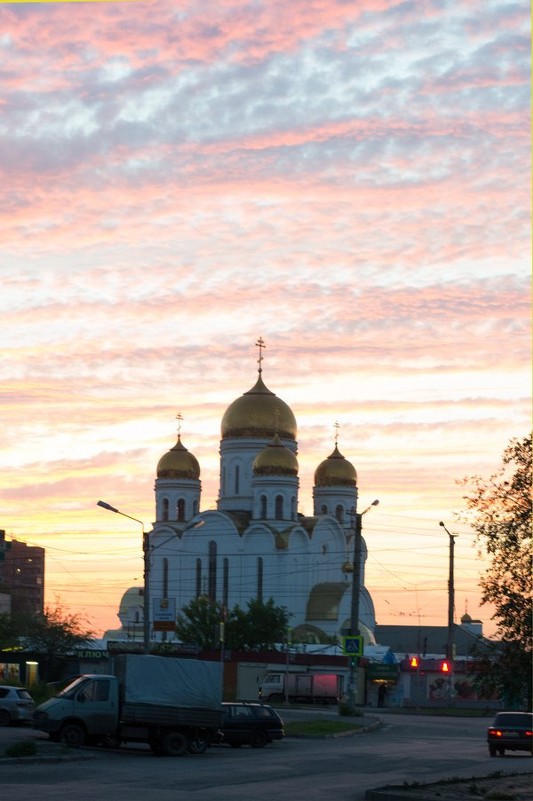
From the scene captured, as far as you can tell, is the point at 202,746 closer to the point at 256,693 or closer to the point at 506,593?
the point at 506,593

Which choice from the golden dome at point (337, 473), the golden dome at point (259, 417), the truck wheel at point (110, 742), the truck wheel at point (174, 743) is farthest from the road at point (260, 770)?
the golden dome at point (337, 473)

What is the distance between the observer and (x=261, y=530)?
10469cm

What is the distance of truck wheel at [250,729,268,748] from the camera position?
1451 inches

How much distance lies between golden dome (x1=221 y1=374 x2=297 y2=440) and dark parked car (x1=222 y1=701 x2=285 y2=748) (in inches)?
2861

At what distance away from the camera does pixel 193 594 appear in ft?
349

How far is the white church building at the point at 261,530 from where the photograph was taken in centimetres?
10381

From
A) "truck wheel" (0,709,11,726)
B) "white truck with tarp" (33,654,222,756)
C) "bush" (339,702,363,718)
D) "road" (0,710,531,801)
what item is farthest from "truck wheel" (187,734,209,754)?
"bush" (339,702,363,718)

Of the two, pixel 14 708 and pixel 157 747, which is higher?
pixel 14 708

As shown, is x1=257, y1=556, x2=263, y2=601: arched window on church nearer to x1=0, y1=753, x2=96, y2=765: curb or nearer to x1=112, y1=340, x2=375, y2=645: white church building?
x1=112, y1=340, x2=375, y2=645: white church building

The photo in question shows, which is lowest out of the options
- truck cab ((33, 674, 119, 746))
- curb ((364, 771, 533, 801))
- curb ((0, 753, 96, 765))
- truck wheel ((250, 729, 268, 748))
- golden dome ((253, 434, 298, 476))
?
truck wheel ((250, 729, 268, 748))

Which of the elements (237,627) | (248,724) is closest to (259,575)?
(237,627)

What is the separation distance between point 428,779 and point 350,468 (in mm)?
86565

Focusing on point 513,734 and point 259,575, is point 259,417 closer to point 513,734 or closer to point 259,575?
point 259,575

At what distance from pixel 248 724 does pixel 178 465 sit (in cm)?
7800
